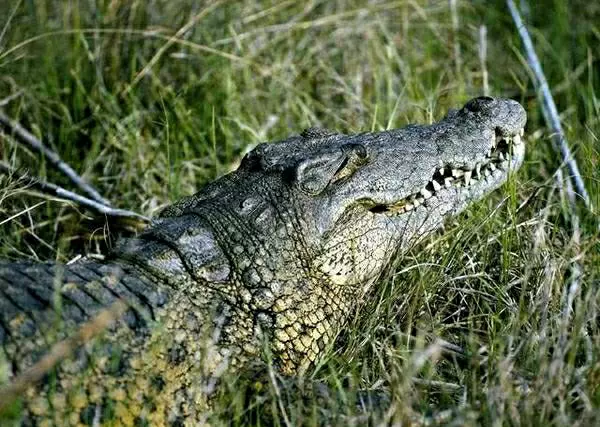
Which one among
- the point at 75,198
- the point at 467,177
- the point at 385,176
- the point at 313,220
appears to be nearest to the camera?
the point at 313,220

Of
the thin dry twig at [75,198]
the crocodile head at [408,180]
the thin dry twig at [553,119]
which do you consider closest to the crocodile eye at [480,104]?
the crocodile head at [408,180]

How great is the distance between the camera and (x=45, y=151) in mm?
4855

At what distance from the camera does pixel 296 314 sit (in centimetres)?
331

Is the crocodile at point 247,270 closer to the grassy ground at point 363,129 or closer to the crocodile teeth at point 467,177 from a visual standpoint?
the crocodile teeth at point 467,177

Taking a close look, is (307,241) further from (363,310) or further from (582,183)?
(582,183)

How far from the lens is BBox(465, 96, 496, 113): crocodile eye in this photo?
397 centimetres

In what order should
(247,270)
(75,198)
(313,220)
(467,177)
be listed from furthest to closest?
1. (75,198)
2. (467,177)
3. (313,220)
4. (247,270)

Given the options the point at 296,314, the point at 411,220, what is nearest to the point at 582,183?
the point at 411,220

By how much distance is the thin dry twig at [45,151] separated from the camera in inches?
187

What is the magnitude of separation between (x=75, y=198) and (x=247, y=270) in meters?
1.45

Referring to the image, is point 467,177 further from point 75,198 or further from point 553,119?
point 75,198

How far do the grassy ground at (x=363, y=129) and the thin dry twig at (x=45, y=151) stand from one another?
0.22 ft

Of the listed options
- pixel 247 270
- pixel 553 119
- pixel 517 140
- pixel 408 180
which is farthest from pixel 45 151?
pixel 553 119

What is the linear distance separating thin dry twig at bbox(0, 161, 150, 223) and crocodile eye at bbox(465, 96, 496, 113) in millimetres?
1540
